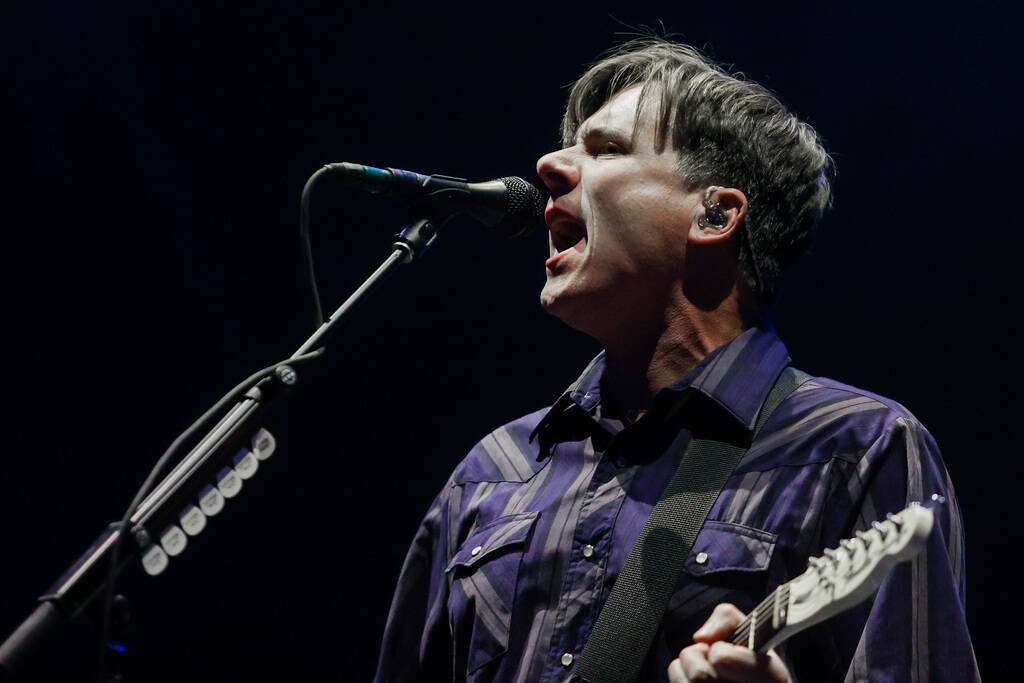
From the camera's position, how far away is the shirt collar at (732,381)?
6.17 feet

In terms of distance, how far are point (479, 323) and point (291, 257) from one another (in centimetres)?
76

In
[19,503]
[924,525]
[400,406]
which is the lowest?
[400,406]

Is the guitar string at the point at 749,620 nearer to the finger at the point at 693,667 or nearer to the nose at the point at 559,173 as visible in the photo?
the finger at the point at 693,667

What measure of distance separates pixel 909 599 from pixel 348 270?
2556mm

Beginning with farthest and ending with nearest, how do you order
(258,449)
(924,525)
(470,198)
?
(470,198), (258,449), (924,525)

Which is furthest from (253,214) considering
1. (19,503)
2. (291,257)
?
(19,503)

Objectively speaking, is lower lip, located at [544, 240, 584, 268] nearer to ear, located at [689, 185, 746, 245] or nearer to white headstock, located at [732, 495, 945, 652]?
ear, located at [689, 185, 746, 245]

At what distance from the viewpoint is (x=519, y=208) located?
1996mm

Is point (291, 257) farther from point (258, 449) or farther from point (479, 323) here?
point (258, 449)

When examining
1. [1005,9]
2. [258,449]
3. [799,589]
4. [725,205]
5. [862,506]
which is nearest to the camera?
[799,589]

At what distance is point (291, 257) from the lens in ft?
11.7

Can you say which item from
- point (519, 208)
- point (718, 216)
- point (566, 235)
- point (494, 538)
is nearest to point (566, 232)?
point (566, 235)

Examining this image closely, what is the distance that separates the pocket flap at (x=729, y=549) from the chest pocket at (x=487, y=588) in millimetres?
374

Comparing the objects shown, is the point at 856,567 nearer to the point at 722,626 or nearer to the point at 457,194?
the point at 722,626
